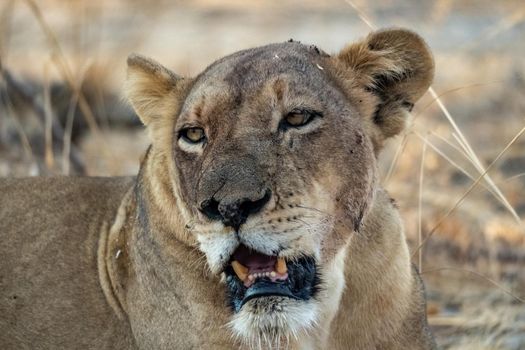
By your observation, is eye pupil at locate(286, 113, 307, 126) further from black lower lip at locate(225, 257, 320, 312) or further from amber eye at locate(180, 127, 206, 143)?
black lower lip at locate(225, 257, 320, 312)

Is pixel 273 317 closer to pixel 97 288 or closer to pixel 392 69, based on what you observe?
→ pixel 392 69

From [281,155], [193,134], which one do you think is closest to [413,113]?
[193,134]

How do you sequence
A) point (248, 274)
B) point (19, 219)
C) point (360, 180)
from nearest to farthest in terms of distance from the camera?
point (248, 274) < point (360, 180) < point (19, 219)

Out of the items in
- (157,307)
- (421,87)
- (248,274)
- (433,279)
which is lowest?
(433,279)

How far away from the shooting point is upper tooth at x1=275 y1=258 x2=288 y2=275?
378 centimetres

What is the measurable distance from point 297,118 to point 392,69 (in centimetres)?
52

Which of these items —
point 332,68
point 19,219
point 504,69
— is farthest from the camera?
point 504,69

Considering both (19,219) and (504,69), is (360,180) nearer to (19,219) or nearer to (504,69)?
(19,219)

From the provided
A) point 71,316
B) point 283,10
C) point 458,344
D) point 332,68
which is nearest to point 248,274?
point 332,68

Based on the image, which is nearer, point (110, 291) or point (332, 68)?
point (332, 68)

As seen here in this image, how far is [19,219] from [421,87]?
1.93m

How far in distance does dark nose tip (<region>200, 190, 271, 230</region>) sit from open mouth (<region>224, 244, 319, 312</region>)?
12 centimetres

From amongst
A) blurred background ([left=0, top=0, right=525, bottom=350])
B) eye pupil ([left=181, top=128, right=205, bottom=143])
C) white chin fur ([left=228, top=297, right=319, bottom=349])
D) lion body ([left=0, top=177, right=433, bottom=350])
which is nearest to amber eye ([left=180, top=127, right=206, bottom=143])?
eye pupil ([left=181, top=128, right=205, bottom=143])

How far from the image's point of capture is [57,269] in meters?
5.03
